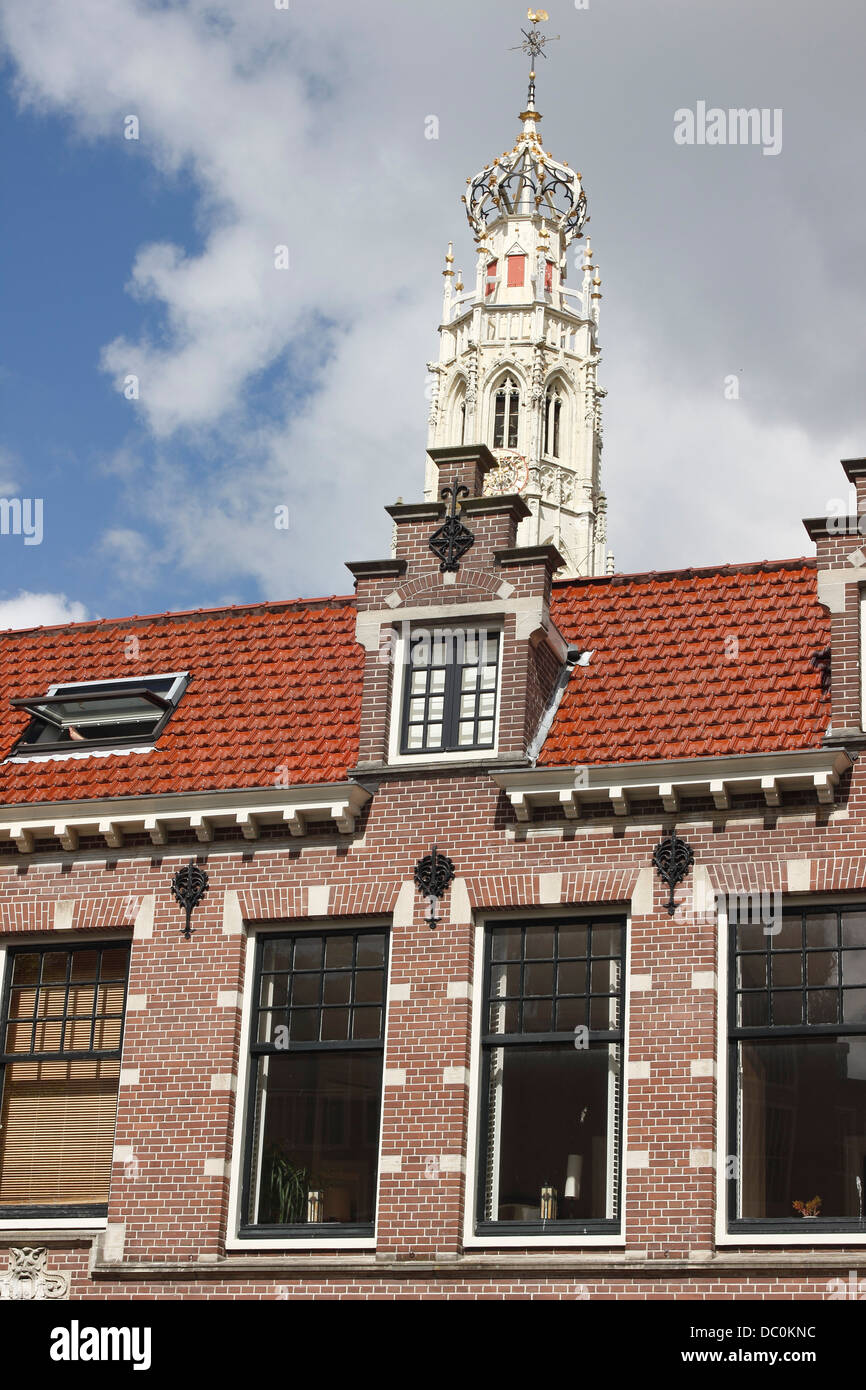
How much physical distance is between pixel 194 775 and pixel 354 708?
194 centimetres

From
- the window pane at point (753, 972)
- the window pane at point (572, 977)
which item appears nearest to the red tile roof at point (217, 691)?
the window pane at point (572, 977)

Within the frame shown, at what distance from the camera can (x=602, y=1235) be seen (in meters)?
18.2

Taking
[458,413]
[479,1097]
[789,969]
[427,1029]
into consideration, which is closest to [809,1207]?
[789,969]

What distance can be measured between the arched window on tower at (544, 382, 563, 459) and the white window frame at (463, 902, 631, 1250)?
3456 inches

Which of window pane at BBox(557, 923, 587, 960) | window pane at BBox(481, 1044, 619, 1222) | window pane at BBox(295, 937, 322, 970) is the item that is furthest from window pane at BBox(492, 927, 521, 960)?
window pane at BBox(295, 937, 322, 970)

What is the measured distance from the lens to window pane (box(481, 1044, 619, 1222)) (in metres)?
18.7

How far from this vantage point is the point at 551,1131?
18.9m

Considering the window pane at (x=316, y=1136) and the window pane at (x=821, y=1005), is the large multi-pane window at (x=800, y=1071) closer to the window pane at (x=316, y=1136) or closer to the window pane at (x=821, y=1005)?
the window pane at (x=821, y=1005)

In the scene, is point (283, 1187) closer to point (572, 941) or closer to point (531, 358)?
point (572, 941)

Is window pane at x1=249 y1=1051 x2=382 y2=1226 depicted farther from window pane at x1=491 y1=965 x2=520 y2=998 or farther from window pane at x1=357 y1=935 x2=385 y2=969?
window pane at x1=491 y1=965 x2=520 y2=998

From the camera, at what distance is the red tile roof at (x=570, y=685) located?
2016cm
